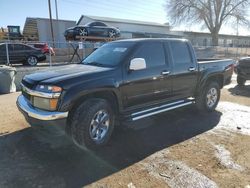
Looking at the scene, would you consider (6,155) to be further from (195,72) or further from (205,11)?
(205,11)

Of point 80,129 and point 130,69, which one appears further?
point 130,69

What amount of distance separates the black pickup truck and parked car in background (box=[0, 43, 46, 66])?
10131 millimetres

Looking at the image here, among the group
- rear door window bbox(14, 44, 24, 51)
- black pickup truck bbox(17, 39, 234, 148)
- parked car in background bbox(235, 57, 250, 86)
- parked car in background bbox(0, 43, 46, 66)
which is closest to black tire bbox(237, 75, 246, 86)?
parked car in background bbox(235, 57, 250, 86)

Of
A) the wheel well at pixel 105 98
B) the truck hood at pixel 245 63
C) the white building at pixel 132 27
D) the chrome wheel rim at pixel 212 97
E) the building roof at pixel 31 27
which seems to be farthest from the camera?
the white building at pixel 132 27

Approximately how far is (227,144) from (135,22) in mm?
43211

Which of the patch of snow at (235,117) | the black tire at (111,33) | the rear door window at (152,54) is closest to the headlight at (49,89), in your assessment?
the rear door window at (152,54)

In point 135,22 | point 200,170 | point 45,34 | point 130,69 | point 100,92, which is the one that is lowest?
point 200,170

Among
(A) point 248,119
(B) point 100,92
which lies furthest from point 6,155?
(A) point 248,119

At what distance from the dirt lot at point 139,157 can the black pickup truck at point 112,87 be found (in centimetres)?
33

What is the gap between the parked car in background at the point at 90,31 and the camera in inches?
757

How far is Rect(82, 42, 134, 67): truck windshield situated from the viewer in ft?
14.9

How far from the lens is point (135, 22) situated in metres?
45.2

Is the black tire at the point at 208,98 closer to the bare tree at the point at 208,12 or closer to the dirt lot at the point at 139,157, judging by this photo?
the dirt lot at the point at 139,157

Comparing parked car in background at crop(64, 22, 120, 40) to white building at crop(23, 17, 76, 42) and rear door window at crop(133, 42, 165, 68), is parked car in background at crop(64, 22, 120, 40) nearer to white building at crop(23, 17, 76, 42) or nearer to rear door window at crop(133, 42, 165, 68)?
white building at crop(23, 17, 76, 42)
